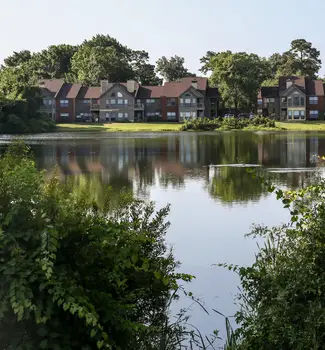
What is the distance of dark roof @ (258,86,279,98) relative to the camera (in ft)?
437

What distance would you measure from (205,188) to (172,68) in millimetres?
155979

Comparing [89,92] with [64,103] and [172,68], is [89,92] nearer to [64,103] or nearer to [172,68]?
[64,103]

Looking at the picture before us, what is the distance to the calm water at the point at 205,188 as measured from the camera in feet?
48.1

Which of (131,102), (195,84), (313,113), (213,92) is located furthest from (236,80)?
(131,102)

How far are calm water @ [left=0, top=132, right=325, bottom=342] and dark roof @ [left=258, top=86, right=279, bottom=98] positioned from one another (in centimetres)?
7352

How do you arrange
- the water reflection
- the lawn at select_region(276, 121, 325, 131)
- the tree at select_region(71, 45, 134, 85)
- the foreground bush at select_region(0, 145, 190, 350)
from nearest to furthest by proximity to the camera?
1. the foreground bush at select_region(0, 145, 190, 350)
2. the water reflection
3. the lawn at select_region(276, 121, 325, 131)
4. the tree at select_region(71, 45, 134, 85)

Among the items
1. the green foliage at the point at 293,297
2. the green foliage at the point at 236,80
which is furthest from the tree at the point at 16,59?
the green foliage at the point at 293,297

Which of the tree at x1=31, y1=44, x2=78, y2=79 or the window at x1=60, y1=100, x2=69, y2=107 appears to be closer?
the window at x1=60, y1=100, x2=69, y2=107

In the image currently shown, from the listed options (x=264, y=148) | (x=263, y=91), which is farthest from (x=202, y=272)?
(x=263, y=91)

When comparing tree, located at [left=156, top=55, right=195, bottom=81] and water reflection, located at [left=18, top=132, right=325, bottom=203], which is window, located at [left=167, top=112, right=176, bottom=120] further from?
water reflection, located at [left=18, top=132, right=325, bottom=203]

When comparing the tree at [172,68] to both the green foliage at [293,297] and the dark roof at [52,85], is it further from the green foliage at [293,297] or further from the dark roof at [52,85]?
the green foliage at [293,297]

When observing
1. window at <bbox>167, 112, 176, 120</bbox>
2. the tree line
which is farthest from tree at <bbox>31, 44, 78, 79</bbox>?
window at <bbox>167, 112, 176, 120</bbox>

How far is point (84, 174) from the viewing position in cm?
3681

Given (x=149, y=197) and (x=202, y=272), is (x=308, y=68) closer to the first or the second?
(x=149, y=197)
